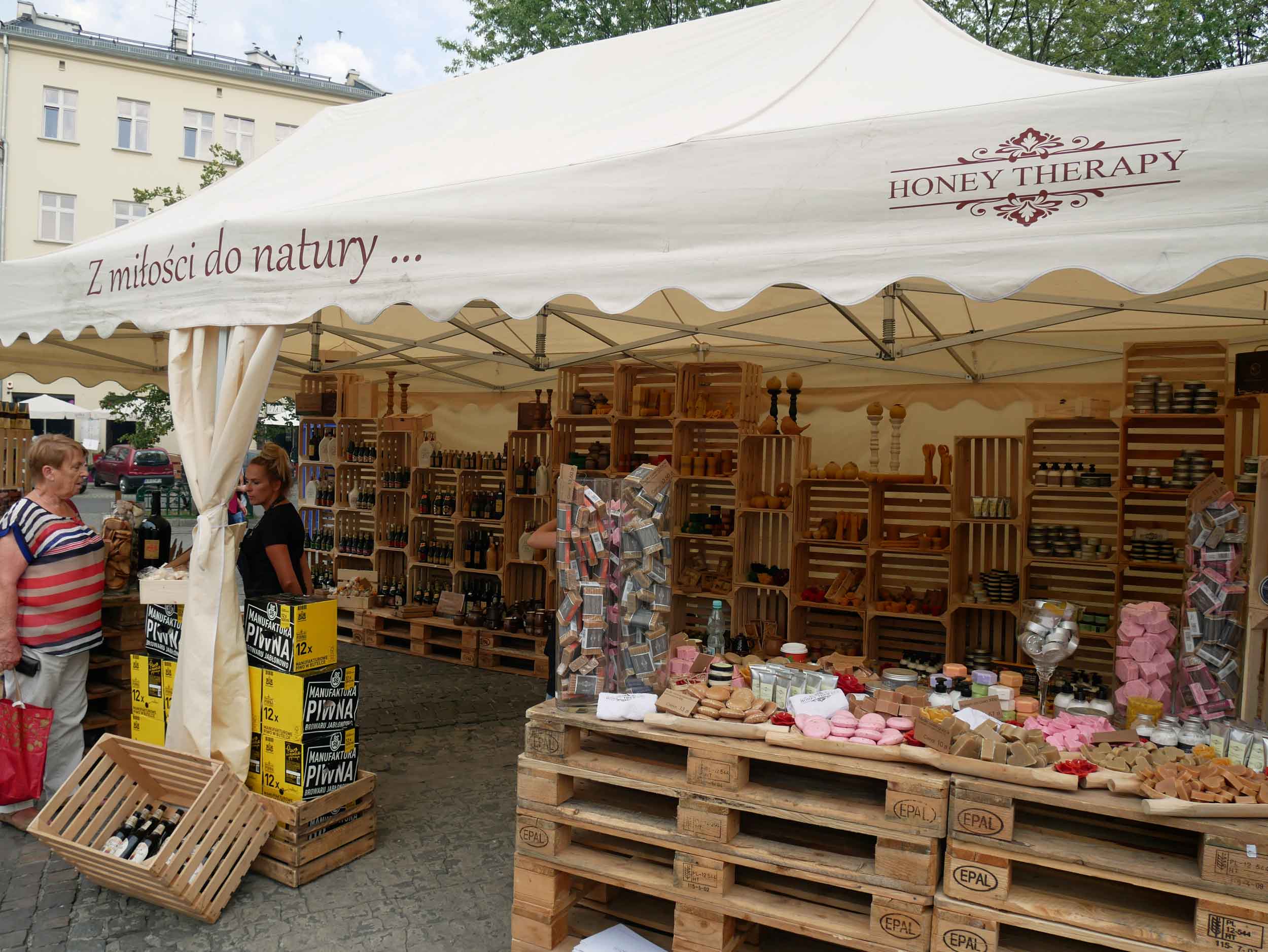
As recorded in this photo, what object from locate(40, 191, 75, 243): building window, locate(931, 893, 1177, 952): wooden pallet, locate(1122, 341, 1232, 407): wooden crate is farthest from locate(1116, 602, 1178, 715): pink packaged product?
locate(40, 191, 75, 243): building window

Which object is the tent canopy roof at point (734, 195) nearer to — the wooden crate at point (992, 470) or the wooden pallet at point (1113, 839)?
the wooden pallet at point (1113, 839)

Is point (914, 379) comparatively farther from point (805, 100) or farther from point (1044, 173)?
point (1044, 173)

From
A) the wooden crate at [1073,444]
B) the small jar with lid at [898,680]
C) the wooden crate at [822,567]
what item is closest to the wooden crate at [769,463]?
the wooden crate at [822,567]

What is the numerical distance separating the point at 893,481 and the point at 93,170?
89.8 feet

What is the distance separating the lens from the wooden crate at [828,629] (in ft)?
23.5

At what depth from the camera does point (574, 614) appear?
3270mm

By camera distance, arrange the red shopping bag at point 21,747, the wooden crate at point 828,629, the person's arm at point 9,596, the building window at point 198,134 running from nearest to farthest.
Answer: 1. the person's arm at point 9,596
2. the red shopping bag at point 21,747
3. the wooden crate at point 828,629
4. the building window at point 198,134

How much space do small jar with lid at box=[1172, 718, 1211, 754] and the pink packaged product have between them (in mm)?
484

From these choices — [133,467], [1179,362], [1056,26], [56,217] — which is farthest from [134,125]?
[1179,362]

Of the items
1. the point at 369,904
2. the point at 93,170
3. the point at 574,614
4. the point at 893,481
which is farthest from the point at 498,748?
the point at 93,170

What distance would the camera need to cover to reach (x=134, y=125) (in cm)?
2661

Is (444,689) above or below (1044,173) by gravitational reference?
below

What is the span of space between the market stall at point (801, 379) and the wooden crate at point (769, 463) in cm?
7

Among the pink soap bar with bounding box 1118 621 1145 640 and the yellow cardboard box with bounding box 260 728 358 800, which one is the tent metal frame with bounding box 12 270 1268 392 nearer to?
the pink soap bar with bounding box 1118 621 1145 640
